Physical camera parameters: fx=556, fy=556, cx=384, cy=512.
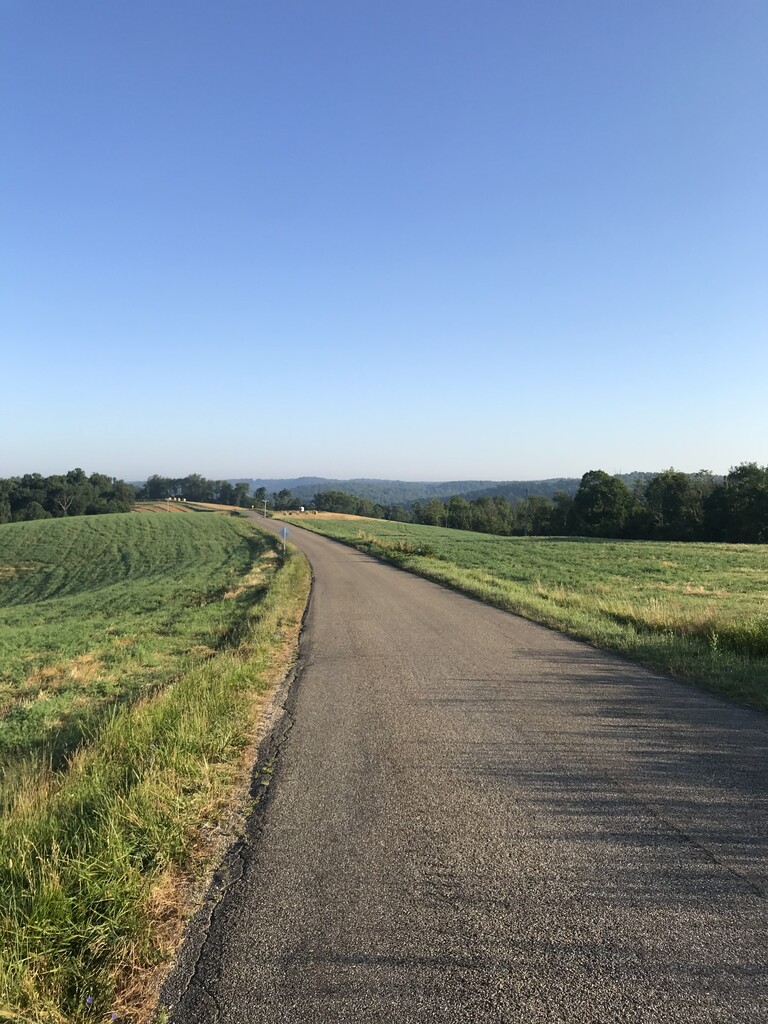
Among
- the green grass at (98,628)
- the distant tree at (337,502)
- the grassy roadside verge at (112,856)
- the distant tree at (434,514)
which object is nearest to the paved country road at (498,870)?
the grassy roadside verge at (112,856)

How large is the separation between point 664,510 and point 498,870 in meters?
89.5

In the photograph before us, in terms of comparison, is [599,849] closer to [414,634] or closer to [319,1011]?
[319,1011]

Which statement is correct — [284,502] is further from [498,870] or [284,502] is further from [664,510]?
[498,870]

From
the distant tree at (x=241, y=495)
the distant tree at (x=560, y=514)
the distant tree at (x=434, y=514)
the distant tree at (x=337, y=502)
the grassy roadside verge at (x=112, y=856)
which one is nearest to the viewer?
the grassy roadside verge at (x=112, y=856)

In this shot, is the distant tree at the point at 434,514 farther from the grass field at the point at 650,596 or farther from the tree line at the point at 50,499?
the grass field at the point at 650,596

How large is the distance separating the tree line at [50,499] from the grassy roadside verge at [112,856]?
398ft

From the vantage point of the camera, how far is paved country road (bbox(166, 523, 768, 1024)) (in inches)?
103

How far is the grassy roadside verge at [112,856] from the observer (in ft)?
8.60

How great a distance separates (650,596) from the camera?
21578 mm

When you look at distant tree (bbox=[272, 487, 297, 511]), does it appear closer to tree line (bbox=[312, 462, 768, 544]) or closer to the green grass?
tree line (bbox=[312, 462, 768, 544])

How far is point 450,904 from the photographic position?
3238 mm

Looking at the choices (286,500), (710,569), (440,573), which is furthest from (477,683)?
(286,500)

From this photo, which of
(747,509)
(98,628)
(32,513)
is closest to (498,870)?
(98,628)

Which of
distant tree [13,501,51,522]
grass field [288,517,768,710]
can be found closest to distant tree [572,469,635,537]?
grass field [288,517,768,710]
